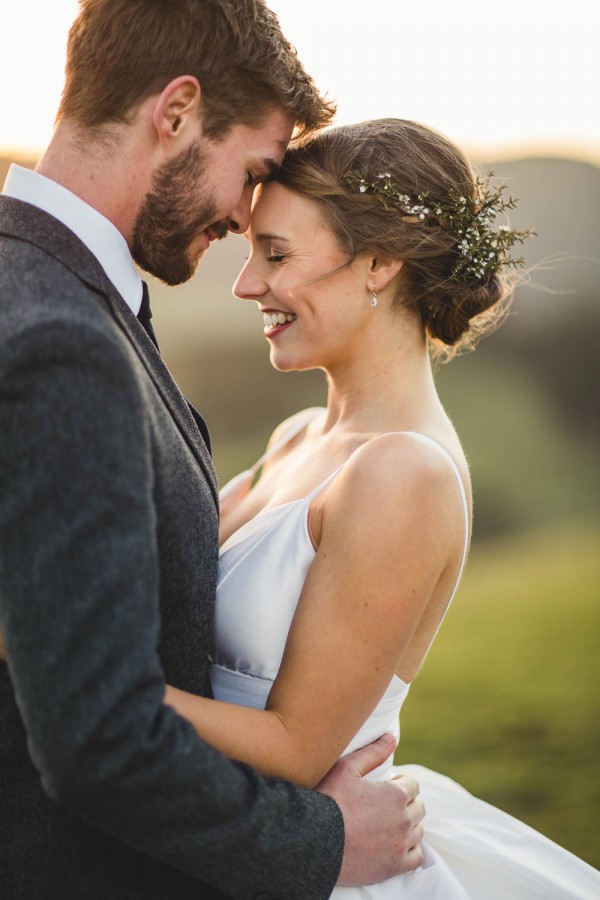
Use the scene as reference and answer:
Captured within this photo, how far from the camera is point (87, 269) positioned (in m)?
1.64

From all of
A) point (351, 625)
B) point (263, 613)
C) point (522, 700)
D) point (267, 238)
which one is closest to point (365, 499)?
point (351, 625)

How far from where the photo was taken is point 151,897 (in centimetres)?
179

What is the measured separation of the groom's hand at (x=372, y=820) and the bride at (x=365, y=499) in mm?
63

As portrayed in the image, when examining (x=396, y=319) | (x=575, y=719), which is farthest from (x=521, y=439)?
(x=396, y=319)

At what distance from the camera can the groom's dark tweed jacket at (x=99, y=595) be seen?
129cm

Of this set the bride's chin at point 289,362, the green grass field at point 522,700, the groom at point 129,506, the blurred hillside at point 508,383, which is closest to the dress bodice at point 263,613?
the groom at point 129,506

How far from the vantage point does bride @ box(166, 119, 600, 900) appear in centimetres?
190

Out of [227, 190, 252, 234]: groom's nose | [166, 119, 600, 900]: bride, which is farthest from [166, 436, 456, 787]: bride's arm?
[227, 190, 252, 234]: groom's nose

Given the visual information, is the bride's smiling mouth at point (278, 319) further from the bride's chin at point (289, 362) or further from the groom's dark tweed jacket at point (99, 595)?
the groom's dark tweed jacket at point (99, 595)

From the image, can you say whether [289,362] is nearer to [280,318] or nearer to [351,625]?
[280,318]

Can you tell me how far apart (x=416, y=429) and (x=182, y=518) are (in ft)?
2.77

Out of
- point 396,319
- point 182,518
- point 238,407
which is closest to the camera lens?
point 182,518

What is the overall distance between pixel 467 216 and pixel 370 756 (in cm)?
155

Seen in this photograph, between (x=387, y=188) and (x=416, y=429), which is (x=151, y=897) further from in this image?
(x=387, y=188)
